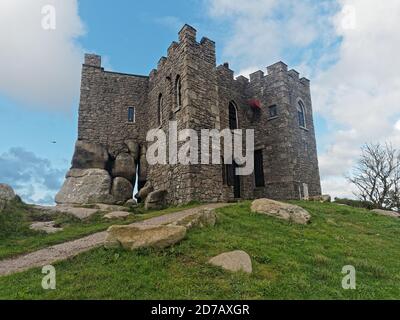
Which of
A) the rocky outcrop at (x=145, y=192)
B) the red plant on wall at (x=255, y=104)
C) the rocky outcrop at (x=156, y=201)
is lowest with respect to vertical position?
the rocky outcrop at (x=156, y=201)

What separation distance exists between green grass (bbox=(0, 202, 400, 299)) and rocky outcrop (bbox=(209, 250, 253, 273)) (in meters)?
0.18

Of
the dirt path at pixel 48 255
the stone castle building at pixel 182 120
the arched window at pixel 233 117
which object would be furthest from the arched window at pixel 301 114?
the dirt path at pixel 48 255

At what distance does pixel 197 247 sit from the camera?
7.44m

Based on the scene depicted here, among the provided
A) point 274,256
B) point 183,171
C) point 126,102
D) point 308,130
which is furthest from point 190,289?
point 308,130

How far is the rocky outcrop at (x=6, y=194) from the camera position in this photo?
1436cm

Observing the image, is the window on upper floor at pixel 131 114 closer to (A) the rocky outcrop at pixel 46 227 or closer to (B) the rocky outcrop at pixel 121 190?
(B) the rocky outcrop at pixel 121 190

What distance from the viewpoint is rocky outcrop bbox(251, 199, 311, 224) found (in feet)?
36.6

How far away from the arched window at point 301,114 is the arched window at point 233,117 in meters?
4.95

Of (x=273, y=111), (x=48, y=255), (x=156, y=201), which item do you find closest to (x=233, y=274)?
(x=48, y=255)

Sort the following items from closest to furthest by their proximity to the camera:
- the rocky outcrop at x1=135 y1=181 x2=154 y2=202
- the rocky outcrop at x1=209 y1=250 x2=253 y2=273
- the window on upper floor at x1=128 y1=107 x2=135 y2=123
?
the rocky outcrop at x1=209 y1=250 x2=253 y2=273, the rocky outcrop at x1=135 y1=181 x2=154 y2=202, the window on upper floor at x1=128 y1=107 x2=135 y2=123

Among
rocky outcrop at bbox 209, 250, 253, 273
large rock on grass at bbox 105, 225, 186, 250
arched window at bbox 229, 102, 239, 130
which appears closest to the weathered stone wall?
arched window at bbox 229, 102, 239, 130

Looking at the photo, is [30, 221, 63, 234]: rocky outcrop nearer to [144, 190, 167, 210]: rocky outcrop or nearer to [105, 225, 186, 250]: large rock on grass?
[144, 190, 167, 210]: rocky outcrop

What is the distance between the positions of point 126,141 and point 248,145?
8473 mm
